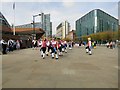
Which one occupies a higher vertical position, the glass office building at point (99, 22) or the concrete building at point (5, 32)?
the glass office building at point (99, 22)

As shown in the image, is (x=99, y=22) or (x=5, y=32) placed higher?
(x=99, y=22)

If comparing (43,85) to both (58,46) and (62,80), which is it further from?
(58,46)

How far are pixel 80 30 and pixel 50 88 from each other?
593 ft

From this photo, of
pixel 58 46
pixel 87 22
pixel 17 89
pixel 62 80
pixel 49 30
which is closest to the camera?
pixel 17 89

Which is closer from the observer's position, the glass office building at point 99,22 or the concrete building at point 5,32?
the concrete building at point 5,32

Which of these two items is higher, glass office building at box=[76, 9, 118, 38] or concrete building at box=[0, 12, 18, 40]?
glass office building at box=[76, 9, 118, 38]

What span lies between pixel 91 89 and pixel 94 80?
1.66m

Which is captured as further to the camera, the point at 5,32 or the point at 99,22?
the point at 99,22

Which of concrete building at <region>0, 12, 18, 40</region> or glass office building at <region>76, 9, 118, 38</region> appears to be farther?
glass office building at <region>76, 9, 118, 38</region>

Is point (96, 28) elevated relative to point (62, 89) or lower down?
elevated

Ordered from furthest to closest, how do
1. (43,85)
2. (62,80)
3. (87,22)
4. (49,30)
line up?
(87,22) < (49,30) < (62,80) < (43,85)

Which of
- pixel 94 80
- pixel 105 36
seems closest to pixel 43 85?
pixel 94 80

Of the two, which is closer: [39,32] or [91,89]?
[91,89]

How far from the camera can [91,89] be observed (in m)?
7.64
